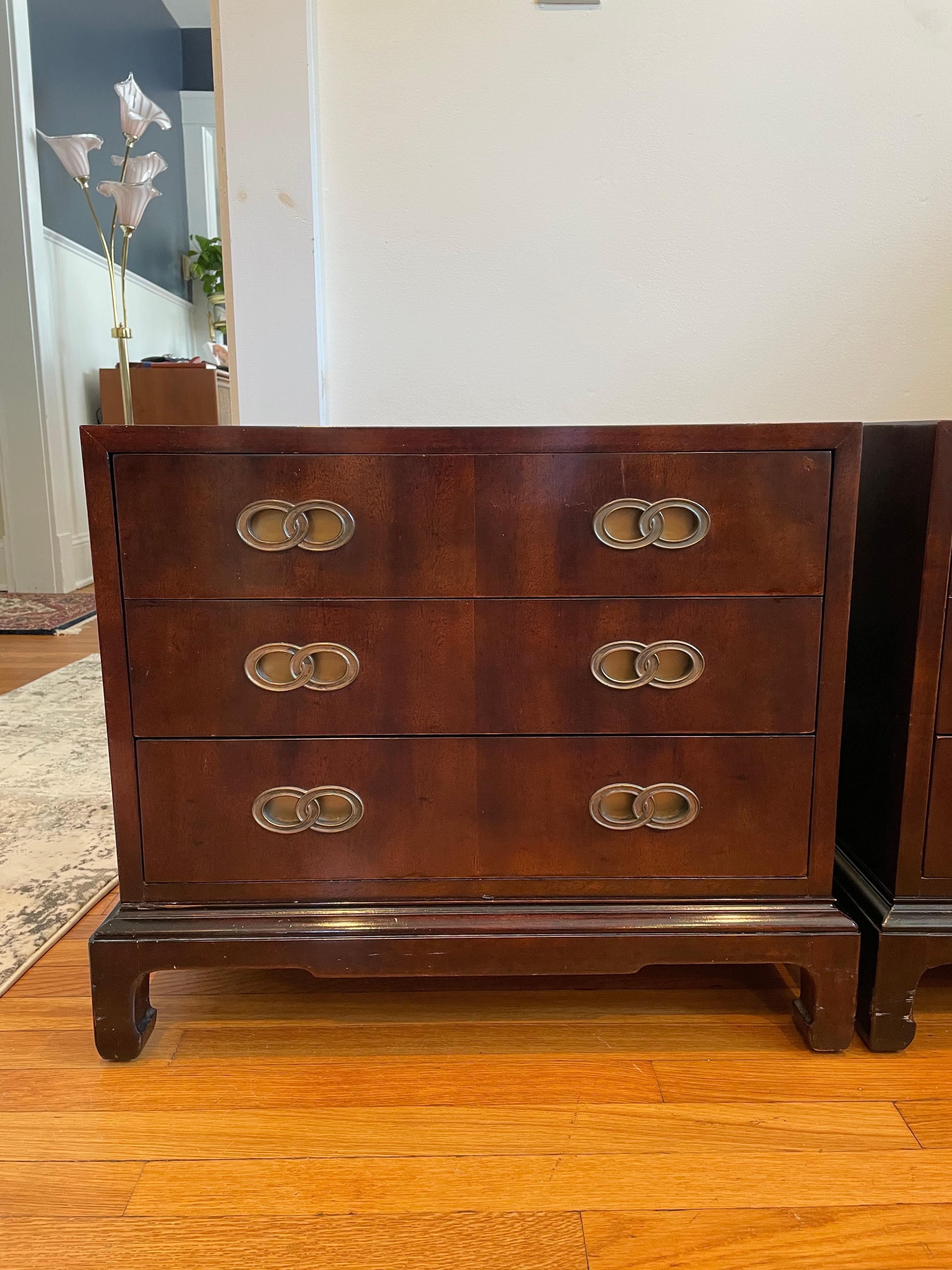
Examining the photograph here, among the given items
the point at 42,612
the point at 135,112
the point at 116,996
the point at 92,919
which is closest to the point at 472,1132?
the point at 116,996

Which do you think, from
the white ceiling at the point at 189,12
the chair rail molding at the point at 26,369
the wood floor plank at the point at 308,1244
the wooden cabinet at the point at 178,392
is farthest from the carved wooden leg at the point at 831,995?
the white ceiling at the point at 189,12

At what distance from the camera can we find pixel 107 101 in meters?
4.55

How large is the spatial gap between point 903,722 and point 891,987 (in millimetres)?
302

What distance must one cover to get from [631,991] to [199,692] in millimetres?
654

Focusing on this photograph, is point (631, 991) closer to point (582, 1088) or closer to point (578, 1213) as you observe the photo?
point (582, 1088)

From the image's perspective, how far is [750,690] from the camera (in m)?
0.94

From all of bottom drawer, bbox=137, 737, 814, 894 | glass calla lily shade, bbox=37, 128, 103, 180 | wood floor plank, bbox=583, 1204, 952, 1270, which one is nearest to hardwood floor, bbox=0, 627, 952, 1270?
wood floor plank, bbox=583, 1204, 952, 1270

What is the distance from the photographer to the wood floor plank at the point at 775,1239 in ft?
2.39

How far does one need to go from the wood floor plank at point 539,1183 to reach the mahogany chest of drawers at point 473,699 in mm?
189

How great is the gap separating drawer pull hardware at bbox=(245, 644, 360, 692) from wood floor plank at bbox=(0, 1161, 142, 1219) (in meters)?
0.48

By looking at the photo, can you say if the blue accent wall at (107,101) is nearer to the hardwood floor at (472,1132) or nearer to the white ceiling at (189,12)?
the white ceiling at (189,12)

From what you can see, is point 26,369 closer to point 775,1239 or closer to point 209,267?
point 209,267

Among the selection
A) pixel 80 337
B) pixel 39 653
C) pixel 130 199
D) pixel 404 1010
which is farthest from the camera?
pixel 80 337

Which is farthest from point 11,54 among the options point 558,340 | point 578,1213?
point 578,1213
